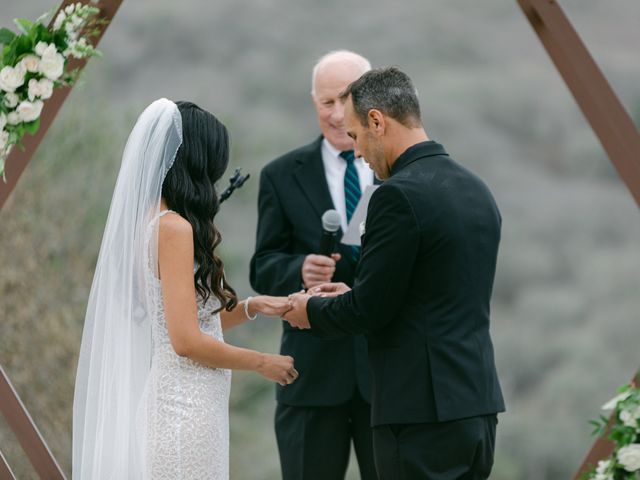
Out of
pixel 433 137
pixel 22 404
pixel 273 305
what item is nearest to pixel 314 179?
pixel 273 305

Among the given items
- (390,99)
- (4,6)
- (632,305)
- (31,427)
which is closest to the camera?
(390,99)

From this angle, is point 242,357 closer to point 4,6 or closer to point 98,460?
point 98,460

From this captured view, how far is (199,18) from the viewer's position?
39.0 ft

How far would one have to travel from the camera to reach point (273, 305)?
382 centimetres

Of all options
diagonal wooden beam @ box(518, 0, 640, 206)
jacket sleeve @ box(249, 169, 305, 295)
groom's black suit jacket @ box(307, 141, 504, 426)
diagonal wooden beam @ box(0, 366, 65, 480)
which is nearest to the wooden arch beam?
diagonal wooden beam @ box(518, 0, 640, 206)

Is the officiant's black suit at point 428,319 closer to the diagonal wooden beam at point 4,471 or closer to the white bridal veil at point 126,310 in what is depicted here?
the white bridal veil at point 126,310

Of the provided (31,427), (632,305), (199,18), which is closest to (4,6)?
(199,18)

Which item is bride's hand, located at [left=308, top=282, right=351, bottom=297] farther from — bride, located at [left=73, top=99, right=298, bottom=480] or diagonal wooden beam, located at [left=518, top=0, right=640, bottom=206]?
diagonal wooden beam, located at [left=518, top=0, right=640, bottom=206]

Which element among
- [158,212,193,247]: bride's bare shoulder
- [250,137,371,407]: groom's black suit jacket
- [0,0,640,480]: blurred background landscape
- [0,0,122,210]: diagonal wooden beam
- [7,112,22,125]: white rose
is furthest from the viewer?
[0,0,640,480]: blurred background landscape

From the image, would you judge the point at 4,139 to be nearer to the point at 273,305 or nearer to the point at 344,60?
the point at 273,305

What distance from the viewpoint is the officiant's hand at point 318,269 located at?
3.96 m

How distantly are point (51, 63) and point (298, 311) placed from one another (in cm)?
120

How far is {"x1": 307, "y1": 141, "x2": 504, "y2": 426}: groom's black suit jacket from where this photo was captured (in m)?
3.24

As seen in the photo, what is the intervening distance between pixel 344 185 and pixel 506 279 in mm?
6080
